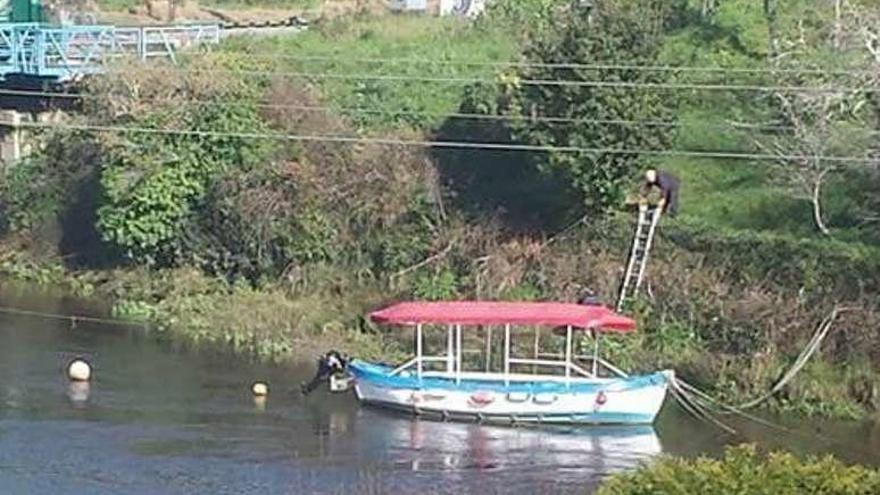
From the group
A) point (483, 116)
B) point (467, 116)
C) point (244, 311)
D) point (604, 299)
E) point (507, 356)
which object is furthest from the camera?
point (467, 116)

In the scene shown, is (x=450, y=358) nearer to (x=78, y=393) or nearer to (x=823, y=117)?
(x=78, y=393)

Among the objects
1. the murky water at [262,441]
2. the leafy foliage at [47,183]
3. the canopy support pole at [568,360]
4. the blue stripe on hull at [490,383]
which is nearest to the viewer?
the murky water at [262,441]

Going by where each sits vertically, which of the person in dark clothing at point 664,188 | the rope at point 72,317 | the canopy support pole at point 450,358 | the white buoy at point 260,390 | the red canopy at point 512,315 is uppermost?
the person in dark clothing at point 664,188

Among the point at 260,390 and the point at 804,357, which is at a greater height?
the point at 804,357

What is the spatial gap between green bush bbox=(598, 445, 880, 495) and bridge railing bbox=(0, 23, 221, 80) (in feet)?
98.2

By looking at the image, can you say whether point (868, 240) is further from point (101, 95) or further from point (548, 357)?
point (101, 95)

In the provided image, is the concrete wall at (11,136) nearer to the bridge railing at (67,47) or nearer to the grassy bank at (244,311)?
the bridge railing at (67,47)

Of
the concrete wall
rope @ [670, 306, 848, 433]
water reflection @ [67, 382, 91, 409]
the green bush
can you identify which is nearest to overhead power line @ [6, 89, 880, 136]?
the concrete wall

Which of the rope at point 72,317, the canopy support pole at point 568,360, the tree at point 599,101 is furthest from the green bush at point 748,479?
the rope at point 72,317

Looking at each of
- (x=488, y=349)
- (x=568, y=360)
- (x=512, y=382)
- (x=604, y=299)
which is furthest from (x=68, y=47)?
(x=568, y=360)

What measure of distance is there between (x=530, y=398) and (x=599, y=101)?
825 cm

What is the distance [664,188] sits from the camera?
3562 centimetres

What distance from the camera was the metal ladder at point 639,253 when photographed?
114ft

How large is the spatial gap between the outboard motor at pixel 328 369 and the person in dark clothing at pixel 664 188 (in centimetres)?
730
